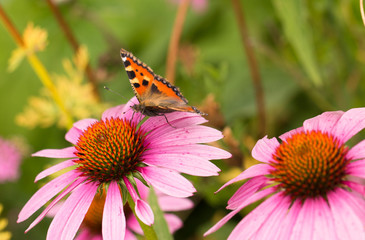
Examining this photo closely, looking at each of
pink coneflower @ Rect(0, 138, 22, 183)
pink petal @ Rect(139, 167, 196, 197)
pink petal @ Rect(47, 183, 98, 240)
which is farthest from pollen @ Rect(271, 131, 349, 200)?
pink coneflower @ Rect(0, 138, 22, 183)

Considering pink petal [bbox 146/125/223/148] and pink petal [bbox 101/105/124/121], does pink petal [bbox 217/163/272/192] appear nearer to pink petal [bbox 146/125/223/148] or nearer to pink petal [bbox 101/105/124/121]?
pink petal [bbox 146/125/223/148]

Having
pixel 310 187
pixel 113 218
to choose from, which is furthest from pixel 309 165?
pixel 113 218

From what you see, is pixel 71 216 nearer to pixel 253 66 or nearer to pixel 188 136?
pixel 188 136

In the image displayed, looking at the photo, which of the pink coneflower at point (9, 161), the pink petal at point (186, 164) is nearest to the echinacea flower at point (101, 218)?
the pink petal at point (186, 164)

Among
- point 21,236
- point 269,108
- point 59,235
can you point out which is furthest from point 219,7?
point 59,235

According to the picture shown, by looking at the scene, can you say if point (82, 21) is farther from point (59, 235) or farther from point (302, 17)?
point (59, 235)

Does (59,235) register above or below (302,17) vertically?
below

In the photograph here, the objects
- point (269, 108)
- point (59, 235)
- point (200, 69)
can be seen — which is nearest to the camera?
point (59, 235)

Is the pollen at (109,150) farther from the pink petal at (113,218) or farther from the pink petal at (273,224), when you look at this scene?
the pink petal at (273,224)
